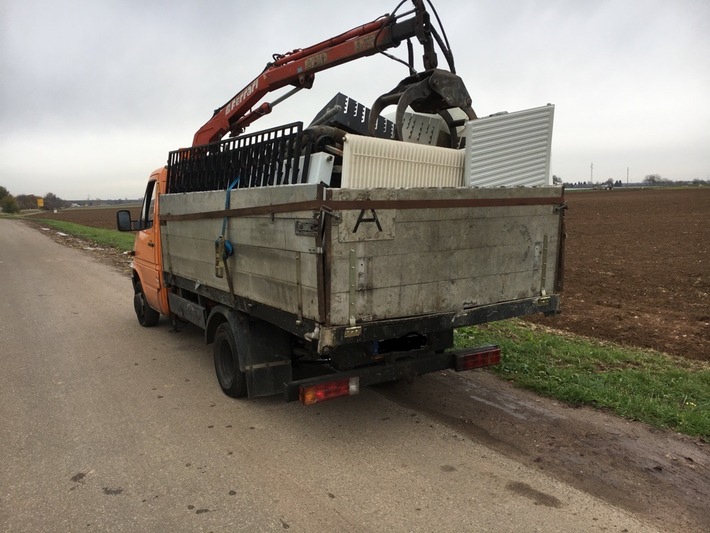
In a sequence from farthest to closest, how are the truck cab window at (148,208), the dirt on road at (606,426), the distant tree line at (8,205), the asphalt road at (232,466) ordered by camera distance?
the distant tree line at (8,205)
the truck cab window at (148,208)
the dirt on road at (606,426)
the asphalt road at (232,466)

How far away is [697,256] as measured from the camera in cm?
1507

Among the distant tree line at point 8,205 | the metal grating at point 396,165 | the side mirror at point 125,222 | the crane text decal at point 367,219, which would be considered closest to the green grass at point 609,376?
the metal grating at point 396,165

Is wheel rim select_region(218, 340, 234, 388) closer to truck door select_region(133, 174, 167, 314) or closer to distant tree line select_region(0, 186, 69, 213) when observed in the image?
truck door select_region(133, 174, 167, 314)

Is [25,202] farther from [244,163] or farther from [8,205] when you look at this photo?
[244,163]

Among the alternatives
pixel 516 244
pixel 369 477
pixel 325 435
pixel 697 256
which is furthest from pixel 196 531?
pixel 697 256

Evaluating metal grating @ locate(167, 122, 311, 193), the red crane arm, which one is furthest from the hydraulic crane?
metal grating @ locate(167, 122, 311, 193)

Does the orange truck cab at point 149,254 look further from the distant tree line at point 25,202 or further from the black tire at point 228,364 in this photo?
the distant tree line at point 25,202

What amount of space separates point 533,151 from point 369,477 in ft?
9.47

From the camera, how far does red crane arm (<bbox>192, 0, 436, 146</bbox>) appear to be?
505 cm

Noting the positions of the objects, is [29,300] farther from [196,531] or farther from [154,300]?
[196,531]

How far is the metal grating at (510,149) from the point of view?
411 cm

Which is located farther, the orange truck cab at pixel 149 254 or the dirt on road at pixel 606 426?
the orange truck cab at pixel 149 254

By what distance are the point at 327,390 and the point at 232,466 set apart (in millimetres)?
814

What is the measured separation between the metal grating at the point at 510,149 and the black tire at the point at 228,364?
2.50 metres
